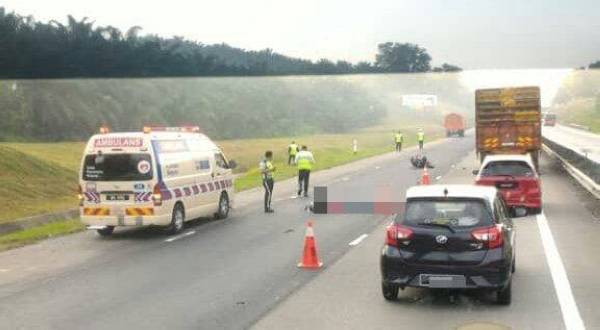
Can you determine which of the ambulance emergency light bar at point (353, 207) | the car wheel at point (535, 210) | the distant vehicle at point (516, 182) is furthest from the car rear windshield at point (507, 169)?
the ambulance emergency light bar at point (353, 207)

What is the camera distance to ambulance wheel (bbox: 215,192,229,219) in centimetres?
2112

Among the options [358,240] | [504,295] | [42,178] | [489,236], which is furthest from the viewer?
[42,178]

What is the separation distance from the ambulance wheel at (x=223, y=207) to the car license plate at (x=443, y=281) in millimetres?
11914

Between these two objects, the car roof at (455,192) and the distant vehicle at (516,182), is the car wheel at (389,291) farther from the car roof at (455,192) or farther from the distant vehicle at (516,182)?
the distant vehicle at (516,182)

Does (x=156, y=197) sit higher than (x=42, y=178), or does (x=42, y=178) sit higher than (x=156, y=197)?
(x=156, y=197)

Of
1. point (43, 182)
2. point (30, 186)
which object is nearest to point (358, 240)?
point (30, 186)

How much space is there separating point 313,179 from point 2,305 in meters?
26.3

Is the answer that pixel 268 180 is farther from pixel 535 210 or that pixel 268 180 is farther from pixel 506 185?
pixel 535 210

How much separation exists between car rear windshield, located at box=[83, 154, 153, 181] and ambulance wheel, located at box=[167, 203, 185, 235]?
1295mm

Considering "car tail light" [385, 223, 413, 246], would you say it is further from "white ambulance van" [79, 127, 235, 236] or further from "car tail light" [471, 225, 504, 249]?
"white ambulance van" [79, 127, 235, 236]

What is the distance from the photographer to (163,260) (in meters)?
14.3

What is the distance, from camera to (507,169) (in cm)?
2039

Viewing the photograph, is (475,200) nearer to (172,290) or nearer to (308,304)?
(308,304)

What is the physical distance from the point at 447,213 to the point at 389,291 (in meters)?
1.31
